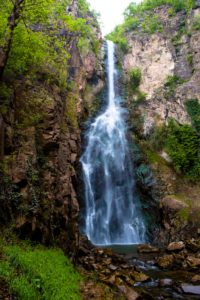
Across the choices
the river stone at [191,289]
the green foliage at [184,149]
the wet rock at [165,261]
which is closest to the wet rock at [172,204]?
the green foliage at [184,149]

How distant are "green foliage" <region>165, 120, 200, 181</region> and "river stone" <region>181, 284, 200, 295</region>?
13818 millimetres

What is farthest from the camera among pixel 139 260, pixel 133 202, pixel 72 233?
pixel 133 202

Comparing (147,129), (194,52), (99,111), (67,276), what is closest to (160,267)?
(67,276)

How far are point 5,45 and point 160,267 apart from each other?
38.4ft

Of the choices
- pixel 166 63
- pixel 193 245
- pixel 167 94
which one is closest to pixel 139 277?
pixel 193 245

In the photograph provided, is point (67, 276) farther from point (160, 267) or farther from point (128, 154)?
point (128, 154)

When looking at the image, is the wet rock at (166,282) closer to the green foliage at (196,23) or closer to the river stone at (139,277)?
the river stone at (139,277)

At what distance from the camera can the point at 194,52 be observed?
32812mm

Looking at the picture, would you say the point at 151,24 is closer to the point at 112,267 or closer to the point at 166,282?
the point at 112,267

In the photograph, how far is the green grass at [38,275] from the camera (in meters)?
7.38

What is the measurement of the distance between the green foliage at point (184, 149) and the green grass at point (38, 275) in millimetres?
16641

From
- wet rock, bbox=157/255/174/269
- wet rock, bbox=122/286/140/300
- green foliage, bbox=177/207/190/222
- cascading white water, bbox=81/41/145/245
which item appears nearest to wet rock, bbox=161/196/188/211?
green foliage, bbox=177/207/190/222

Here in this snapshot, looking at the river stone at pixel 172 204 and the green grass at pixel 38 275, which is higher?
the river stone at pixel 172 204

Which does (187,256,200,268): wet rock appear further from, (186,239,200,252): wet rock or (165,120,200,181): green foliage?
(165,120,200,181): green foliage
